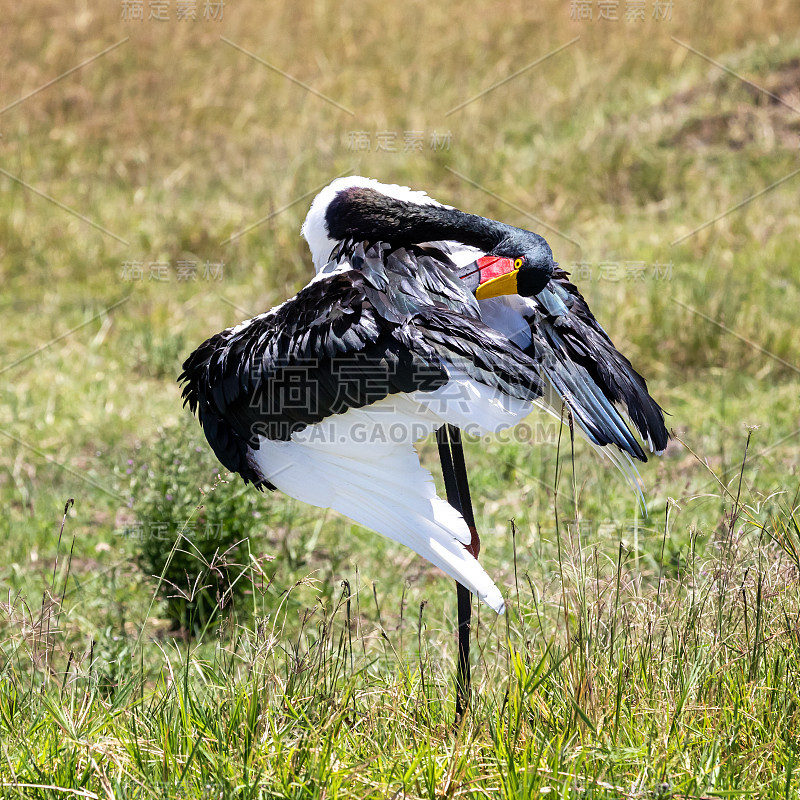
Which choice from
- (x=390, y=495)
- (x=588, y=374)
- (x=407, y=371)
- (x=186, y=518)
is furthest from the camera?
A: (x=186, y=518)

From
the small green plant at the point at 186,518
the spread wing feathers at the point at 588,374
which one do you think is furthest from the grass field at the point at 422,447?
the spread wing feathers at the point at 588,374

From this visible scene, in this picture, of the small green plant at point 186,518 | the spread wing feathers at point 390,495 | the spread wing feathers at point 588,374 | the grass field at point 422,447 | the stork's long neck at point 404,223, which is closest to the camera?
the grass field at point 422,447

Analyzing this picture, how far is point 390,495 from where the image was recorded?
2381mm

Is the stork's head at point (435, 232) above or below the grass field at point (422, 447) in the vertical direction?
above

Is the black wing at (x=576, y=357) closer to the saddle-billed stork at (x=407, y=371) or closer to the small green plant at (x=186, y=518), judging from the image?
the saddle-billed stork at (x=407, y=371)

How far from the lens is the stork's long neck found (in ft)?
8.61

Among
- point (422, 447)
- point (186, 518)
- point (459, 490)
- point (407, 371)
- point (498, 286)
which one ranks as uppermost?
point (498, 286)

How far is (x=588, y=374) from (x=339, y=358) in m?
0.69

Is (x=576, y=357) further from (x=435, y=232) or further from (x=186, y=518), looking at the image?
(x=186, y=518)

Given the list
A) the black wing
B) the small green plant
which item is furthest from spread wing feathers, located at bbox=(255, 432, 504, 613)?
the small green plant

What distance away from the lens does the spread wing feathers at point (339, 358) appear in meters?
2.26

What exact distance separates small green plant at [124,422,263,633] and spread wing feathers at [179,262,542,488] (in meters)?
0.95

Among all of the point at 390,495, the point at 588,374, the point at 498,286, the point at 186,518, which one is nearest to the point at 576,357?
the point at 588,374

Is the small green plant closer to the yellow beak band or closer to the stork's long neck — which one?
the stork's long neck
